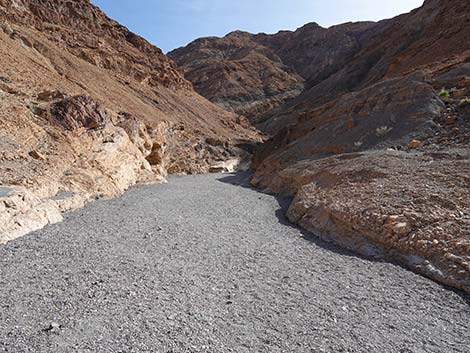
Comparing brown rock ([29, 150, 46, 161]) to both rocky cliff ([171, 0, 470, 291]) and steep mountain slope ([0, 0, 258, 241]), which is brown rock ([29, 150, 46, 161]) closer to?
steep mountain slope ([0, 0, 258, 241])

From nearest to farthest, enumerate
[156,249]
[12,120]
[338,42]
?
[156,249] < [12,120] < [338,42]

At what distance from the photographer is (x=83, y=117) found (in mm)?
14172

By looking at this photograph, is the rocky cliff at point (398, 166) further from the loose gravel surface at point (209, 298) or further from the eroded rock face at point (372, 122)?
the loose gravel surface at point (209, 298)

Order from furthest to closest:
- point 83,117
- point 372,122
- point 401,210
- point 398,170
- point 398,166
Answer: point 372,122 < point 83,117 < point 398,166 < point 398,170 < point 401,210

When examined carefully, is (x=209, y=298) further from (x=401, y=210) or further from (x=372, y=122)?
(x=372, y=122)

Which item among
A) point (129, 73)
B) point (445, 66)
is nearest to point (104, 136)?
point (445, 66)

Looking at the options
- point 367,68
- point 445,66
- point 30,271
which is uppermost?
point 367,68

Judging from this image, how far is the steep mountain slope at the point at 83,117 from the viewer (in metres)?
9.16

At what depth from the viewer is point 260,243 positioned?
6988 millimetres

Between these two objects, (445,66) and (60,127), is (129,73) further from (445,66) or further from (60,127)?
(445,66)

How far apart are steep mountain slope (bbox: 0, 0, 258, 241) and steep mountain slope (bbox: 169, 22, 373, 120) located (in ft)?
56.7

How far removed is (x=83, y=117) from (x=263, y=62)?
74.3 metres

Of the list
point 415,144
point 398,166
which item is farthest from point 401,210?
point 415,144

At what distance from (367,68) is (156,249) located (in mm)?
52574
